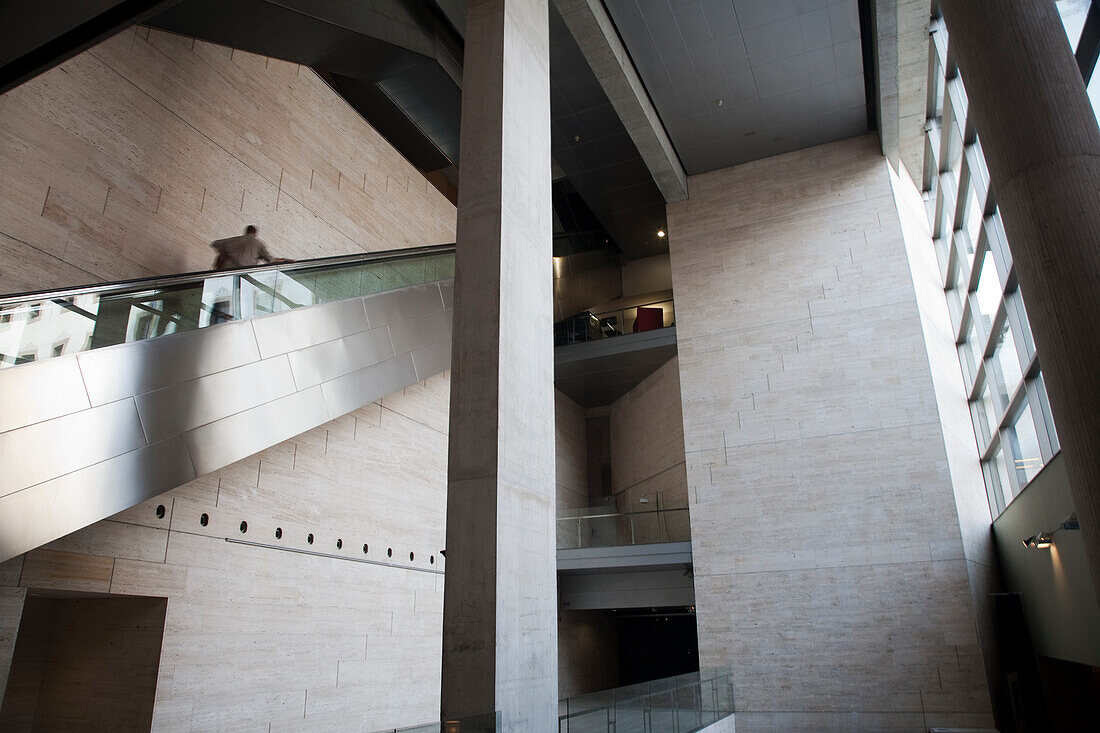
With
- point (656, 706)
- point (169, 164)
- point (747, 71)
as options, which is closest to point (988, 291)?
point (747, 71)

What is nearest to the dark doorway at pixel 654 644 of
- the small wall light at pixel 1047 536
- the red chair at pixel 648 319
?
the red chair at pixel 648 319

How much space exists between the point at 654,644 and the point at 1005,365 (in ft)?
47.6

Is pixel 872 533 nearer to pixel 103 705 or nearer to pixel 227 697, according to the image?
pixel 227 697

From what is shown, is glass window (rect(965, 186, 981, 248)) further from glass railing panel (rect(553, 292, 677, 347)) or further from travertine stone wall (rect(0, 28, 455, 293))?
travertine stone wall (rect(0, 28, 455, 293))

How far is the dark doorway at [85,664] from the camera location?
838cm

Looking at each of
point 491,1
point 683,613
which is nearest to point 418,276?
point 491,1

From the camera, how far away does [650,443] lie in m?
19.9

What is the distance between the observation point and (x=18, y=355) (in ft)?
21.0

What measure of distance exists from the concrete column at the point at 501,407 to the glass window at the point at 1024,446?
7.65 metres

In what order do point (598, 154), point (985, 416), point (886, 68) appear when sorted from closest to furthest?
1. point (886, 68)
2. point (985, 416)
3. point (598, 154)

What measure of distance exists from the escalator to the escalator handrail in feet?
0.06

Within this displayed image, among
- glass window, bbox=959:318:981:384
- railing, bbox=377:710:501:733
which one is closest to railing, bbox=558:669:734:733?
railing, bbox=377:710:501:733

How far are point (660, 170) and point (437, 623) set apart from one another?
35.7ft

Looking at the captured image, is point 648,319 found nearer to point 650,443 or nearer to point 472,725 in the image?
point 650,443
